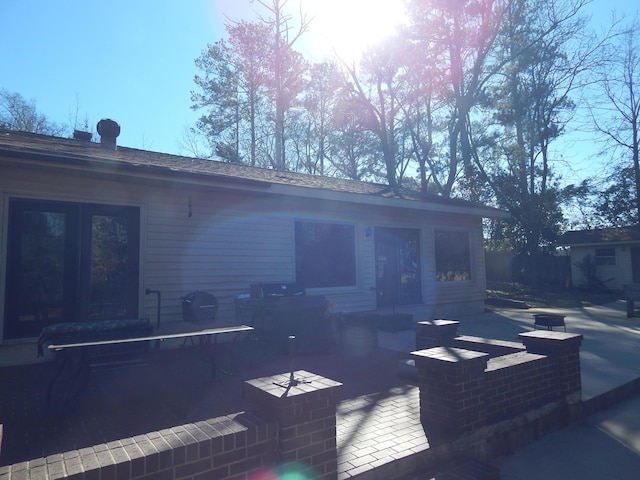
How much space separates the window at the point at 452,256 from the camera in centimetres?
1092

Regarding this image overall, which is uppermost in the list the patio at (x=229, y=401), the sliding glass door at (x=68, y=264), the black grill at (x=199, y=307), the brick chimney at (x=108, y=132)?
the brick chimney at (x=108, y=132)

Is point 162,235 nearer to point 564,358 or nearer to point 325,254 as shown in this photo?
point 325,254

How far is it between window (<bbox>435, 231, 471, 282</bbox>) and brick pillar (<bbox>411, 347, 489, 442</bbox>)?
25.0 ft

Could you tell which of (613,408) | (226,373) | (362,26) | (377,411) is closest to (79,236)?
(226,373)

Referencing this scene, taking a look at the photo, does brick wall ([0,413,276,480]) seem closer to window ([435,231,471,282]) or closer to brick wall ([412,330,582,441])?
brick wall ([412,330,582,441])

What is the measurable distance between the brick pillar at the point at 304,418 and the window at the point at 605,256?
24.3 metres

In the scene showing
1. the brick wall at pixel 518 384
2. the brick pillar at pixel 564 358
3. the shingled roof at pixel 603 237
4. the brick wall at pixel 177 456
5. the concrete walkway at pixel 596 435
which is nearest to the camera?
the brick wall at pixel 177 456

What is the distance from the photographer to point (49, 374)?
5148 mm

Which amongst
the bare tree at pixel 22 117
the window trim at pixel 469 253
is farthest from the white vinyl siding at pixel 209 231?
the bare tree at pixel 22 117

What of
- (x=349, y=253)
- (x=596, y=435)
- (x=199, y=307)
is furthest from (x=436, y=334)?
(x=349, y=253)

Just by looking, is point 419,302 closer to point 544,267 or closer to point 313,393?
point 313,393

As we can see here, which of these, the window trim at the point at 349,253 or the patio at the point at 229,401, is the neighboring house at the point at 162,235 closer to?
the window trim at the point at 349,253

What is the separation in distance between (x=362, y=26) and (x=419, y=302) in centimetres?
1360

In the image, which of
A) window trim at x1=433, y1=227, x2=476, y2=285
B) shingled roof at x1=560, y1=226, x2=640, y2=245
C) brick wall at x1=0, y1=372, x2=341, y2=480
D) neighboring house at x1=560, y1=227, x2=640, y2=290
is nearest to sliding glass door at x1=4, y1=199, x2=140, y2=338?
brick wall at x1=0, y1=372, x2=341, y2=480
